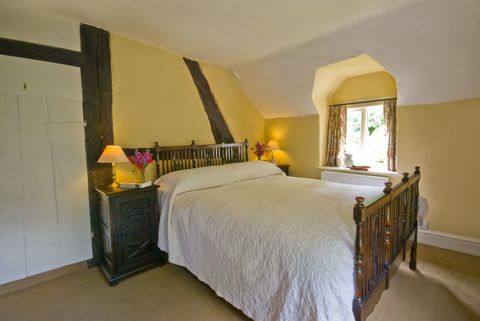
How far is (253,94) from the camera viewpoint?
4352 mm

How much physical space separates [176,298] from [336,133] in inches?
136

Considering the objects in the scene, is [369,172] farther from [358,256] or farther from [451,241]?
[358,256]

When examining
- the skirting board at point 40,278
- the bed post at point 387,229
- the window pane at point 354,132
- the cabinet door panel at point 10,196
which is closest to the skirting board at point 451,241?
the window pane at point 354,132

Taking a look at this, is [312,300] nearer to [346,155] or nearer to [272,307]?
[272,307]

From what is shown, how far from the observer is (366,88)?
3.77 meters

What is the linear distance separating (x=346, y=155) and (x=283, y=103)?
4.52 ft

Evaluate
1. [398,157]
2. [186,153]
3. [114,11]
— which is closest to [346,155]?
[398,157]

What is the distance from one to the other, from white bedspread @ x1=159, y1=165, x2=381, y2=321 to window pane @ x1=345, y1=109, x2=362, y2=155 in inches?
64.9

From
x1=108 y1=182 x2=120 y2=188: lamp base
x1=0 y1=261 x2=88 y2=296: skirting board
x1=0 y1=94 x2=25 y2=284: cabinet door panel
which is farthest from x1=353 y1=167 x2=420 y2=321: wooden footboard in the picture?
x1=0 y1=94 x2=25 y2=284: cabinet door panel

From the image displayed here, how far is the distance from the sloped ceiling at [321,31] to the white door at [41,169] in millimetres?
698

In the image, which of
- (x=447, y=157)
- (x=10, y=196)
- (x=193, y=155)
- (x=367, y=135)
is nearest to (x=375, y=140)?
(x=367, y=135)

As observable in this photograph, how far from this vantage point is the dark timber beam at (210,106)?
11.8ft

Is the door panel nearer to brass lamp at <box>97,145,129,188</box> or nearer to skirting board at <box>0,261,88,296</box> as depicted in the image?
skirting board at <box>0,261,88,296</box>

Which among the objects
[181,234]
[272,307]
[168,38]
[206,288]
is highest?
[168,38]
